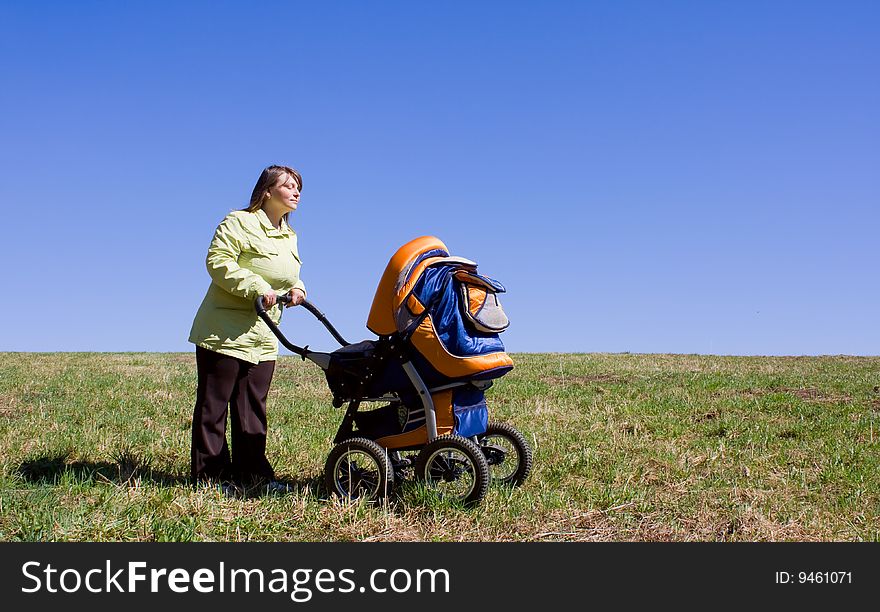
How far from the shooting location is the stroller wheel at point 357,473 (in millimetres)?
5555

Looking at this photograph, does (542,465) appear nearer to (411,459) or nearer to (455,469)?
(411,459)

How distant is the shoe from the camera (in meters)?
5.94

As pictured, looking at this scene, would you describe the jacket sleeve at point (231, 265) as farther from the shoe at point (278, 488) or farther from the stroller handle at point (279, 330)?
the shoe at point (278, 488)

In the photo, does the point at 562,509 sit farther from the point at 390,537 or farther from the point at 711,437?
the point at 711,437

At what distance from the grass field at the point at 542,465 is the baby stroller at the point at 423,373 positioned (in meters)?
0.24

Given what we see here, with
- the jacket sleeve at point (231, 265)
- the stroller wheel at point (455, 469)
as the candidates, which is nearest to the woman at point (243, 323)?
the jacket sleeve at point (231, 265)

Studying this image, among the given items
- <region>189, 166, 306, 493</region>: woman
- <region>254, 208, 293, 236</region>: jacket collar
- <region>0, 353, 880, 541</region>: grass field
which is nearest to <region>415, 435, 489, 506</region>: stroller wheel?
<region>0, 353, 880, 541</region>: grass field

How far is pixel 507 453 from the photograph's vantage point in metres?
6.24

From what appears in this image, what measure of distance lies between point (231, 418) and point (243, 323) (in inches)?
30.1

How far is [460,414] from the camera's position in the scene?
554 cm

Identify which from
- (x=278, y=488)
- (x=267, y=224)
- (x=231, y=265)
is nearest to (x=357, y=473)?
(x=278, y=488)

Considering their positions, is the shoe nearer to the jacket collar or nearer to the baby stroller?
the baby stroller

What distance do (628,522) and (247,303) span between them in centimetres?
312
